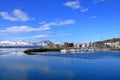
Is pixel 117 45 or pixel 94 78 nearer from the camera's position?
pixel 94 78

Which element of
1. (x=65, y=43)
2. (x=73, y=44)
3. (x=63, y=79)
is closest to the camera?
(x=63, y=79)

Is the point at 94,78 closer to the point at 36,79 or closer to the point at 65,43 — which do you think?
the point at 36,79

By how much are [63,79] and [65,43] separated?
138483 millimetres

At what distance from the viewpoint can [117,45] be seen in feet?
601

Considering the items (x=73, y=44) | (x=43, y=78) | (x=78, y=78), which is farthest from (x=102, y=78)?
(x=73, y=44)

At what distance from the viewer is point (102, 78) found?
25.4 metres

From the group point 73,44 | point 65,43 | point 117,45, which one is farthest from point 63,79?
point 117,45

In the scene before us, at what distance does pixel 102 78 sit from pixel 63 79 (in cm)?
407

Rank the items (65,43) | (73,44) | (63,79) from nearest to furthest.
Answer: (63,79) < (65,43) < (73,44)

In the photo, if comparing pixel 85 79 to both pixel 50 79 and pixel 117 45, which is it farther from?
pixel 117 45

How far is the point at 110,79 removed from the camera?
24.8 m

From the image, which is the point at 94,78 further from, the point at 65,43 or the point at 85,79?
the point at 65,43

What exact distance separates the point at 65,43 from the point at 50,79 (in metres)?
138

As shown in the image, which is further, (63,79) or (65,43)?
(65,43)
